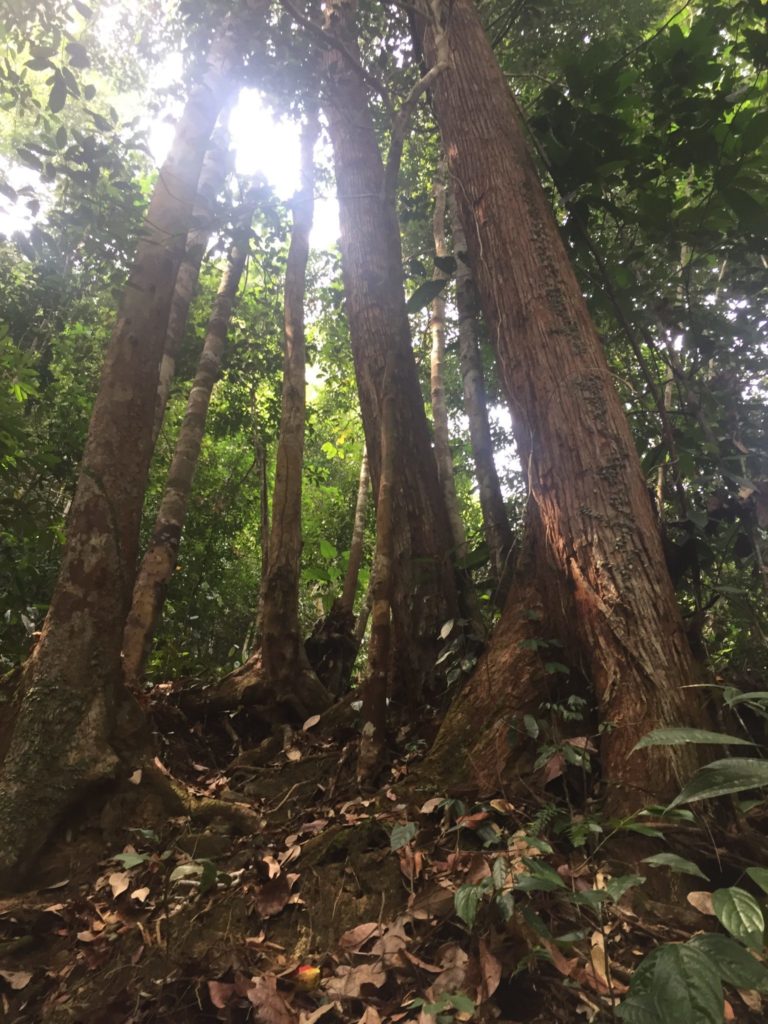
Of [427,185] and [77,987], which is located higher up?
[427,185]

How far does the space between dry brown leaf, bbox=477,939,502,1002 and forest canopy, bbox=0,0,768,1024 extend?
0.02 meters

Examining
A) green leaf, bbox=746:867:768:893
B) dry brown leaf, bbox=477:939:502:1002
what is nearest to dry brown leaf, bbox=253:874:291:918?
dry brown leaf, bbox=477:939:502:1002

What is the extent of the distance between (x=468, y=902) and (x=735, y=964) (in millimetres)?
602

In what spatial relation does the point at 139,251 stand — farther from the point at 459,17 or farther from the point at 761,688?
the point at 761,688

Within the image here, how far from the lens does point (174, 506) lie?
17.7ft

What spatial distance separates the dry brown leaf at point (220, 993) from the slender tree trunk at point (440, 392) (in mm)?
3006

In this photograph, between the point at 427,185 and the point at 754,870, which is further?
the point at 427,185

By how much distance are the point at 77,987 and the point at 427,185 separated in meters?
8.91

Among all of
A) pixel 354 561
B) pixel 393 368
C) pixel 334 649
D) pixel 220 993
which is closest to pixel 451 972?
pixel 220 993

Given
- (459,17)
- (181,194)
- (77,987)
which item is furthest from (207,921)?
(459,17)

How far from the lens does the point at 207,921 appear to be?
2078mm

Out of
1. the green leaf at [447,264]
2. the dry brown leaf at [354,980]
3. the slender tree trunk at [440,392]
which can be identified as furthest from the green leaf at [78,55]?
the dry brown leaf at [354,980]

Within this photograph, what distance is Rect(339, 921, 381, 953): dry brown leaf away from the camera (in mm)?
1861

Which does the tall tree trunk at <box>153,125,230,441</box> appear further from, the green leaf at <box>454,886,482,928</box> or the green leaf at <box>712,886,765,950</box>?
the green leaf at <box>712,886,765,950</box>
